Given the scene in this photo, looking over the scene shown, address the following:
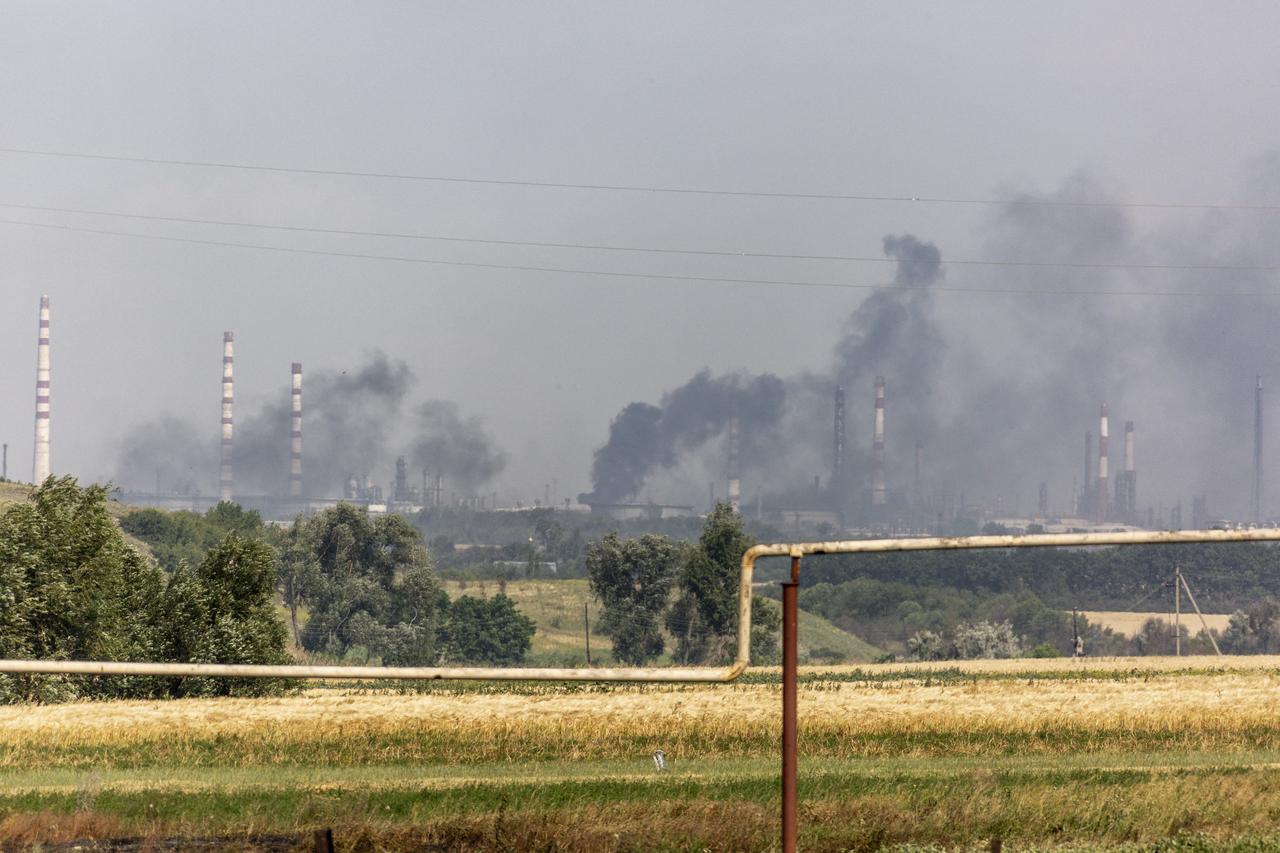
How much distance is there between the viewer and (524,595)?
593ft

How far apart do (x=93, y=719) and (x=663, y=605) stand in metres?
125

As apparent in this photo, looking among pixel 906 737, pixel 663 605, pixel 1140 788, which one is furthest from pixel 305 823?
pixel 663 605

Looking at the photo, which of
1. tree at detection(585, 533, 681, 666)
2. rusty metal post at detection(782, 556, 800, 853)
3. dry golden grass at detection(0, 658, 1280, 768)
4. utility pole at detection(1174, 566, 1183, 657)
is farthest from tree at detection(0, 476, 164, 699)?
tree at detection(585, 533, 681, 666)

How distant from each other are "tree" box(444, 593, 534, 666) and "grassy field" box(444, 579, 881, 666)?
8.28 ft

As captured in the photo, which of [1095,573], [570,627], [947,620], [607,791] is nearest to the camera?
[607,791]

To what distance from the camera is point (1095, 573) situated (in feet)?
416

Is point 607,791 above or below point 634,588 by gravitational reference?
above

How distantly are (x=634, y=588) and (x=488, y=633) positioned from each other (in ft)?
55.1

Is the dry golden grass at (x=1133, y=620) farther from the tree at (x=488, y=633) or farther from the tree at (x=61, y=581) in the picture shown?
the tree at (x=61, y=581)

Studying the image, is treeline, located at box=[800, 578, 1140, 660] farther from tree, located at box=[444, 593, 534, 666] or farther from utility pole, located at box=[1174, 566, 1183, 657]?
tree, located at box=[444, 593, 534, 666]

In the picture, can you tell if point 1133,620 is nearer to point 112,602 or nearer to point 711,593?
point 711,593

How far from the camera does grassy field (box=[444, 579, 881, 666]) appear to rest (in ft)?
A: 492

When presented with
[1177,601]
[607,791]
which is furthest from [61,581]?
[1177,601]

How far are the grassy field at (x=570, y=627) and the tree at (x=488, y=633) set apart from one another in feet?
8.28
